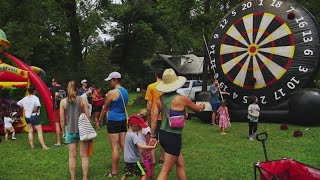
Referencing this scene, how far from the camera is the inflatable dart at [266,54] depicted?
12.3 meters

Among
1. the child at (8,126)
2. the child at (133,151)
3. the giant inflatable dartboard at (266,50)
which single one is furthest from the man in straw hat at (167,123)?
the giant inflatable dartboard at (266,50)

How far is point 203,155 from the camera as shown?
26.8 ft

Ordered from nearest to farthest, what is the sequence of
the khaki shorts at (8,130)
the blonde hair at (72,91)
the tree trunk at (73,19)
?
the blonde hair at (72,91) < the khaki shorts at (8,130) < the tree trunk at (73,19)

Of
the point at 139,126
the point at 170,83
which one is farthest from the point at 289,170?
the point at 139,126

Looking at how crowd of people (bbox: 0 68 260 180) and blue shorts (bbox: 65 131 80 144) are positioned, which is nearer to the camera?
crowd of people (bbox: 0 68 260 180)

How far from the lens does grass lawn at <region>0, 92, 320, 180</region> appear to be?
6.93 m

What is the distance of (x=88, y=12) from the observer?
69.1 ft

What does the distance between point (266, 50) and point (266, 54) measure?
0.43 ft

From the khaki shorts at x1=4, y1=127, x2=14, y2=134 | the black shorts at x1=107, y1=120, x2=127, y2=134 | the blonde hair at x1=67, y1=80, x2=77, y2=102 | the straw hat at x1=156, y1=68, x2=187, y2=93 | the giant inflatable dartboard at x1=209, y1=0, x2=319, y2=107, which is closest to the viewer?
the straw hat at x1=156, y1=68, x2=187, y2=93

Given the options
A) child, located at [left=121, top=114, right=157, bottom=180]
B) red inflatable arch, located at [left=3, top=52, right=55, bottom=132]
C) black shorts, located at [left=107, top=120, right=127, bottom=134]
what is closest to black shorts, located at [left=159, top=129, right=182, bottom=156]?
child, located at [left=121, top=114, right=157, bottom=180]

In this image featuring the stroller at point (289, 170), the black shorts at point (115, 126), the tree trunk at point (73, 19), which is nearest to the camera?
the stroller at point (289, 170)

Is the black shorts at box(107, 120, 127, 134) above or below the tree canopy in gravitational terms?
below

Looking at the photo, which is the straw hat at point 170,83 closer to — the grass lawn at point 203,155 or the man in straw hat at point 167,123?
the man in straw hat at point 167,123

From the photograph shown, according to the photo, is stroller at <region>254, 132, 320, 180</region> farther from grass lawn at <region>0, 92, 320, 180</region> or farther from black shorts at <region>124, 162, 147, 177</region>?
black shorts at <region>124, 162, 147, 177</region>
